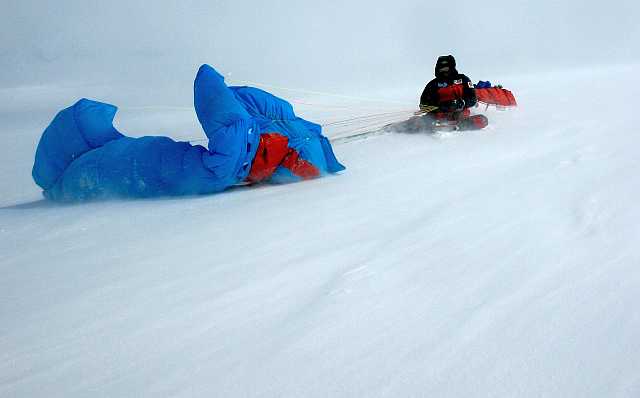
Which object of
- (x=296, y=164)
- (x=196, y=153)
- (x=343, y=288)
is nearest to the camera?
(x=343, y=288)

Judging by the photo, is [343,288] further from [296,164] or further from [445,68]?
[445,68]

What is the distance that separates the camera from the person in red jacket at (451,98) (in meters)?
3.79

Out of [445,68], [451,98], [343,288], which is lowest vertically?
[343,288]

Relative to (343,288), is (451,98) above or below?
above

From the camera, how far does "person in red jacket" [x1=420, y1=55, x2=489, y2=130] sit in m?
3.79

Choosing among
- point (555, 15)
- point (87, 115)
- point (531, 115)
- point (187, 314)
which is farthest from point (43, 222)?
point (555, 15)

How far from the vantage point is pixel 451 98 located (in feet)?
12.7

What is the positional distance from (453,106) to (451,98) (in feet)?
0.45

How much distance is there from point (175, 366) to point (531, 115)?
390 cm

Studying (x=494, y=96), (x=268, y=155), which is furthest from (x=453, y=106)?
(x=268, y=155)

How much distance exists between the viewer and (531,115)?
14.3 ft

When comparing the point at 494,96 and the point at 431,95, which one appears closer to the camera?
the point at 431,95

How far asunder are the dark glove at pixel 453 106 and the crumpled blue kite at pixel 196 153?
130 cm

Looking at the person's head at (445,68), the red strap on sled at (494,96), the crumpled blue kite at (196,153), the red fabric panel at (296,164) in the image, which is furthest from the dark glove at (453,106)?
the red fabric panel at (296,164)
